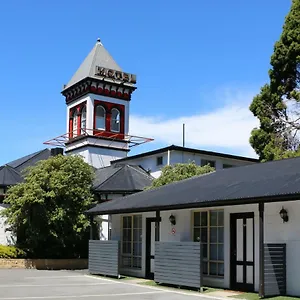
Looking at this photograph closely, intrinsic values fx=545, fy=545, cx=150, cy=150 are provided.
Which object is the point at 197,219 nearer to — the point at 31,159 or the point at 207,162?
the point at 207,162

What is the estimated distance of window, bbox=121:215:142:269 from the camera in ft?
63.2

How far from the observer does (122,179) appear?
30141mm

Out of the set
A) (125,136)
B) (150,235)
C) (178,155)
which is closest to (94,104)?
(125,136)

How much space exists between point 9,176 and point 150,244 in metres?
14.7

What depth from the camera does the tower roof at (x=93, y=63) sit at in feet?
142

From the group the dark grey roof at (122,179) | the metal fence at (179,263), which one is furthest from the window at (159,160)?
the metal fence at (179,263)

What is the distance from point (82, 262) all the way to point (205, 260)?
10063 millimetres

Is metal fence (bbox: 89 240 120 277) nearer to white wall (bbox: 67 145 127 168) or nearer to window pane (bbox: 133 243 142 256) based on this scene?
window pane (bbox: 133 243 142 256)

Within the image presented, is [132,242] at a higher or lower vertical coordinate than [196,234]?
lower

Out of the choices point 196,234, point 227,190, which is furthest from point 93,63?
point 227,190

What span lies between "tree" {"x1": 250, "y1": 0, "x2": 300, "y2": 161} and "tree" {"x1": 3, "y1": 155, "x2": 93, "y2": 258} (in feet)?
31.2

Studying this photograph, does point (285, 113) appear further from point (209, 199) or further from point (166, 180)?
point (209, 199)

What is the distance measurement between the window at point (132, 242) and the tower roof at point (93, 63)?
79.8 ft

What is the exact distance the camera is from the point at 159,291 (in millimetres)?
14789
